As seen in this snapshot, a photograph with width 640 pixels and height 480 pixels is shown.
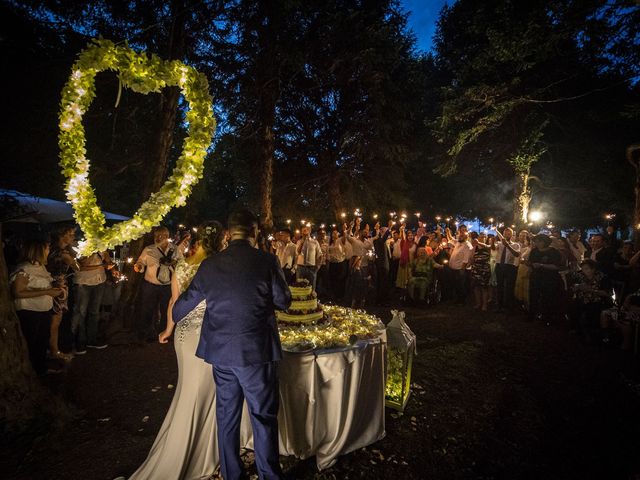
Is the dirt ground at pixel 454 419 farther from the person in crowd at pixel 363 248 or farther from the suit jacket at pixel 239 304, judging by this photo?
the person in crowd at pixel 363 248

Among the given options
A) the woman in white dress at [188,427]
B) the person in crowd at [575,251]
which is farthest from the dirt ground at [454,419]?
the person in crowd at [575,251]

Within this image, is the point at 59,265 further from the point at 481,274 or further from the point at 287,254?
the point at 481,274

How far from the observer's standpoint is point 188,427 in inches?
125

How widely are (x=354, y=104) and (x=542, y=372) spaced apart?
1735 cm

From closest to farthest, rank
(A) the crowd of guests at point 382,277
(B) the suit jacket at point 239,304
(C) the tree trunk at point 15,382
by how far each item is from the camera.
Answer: (B) the suit jacket at point 239,304
(C) the tree trunk at point 15,382
(A) the crowd of guests at point 382,277

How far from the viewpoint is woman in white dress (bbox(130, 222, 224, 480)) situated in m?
3.14

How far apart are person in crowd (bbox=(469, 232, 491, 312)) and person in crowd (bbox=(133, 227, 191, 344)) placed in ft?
27.1

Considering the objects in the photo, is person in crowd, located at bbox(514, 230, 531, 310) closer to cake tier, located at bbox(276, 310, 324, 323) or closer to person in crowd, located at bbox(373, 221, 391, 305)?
person in crowd, located at bbox(373, 221, 391, 305)

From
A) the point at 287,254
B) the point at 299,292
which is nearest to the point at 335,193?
the point at 287,254

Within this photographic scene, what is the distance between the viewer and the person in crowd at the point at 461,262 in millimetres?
11219

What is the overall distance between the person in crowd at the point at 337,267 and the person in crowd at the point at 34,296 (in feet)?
26.9

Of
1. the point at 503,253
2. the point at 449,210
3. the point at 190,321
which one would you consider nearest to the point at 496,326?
the point at 503,253

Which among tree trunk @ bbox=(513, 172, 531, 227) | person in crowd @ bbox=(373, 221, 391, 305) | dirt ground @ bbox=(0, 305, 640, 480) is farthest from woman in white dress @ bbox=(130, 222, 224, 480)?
tree trunk @ bbox=(513, 172, 531, 227)

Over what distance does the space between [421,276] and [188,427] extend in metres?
8.90
